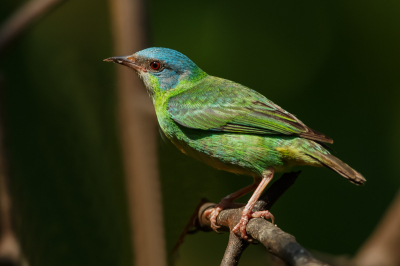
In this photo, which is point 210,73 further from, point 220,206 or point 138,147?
point 220,206

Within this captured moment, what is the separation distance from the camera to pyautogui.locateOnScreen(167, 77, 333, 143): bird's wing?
3125 mm

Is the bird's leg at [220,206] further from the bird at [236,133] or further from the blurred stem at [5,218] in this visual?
the blurred stem at [5,218]

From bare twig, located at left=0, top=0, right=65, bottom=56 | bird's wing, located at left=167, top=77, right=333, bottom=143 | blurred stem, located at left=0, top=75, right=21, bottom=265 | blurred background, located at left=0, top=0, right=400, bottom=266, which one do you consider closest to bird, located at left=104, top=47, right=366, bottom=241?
bird's wing, located at left=167, top=77, right=333, bottom=143

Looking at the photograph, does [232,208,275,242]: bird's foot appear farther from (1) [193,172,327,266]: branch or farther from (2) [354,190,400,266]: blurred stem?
(2) [354,190,400,266]: blurred stem

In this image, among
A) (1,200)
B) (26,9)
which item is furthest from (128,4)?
(1,200)

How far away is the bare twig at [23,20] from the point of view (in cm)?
340

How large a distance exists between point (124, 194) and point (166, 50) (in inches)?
59.0

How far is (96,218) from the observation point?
3.89 meters

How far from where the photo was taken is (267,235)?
1.94 m

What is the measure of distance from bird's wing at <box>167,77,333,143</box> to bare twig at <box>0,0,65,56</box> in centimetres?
143

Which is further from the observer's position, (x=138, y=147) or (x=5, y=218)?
(x=138, y=147)

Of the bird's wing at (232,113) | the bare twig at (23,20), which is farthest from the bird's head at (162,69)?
the bare twig at (23,20)

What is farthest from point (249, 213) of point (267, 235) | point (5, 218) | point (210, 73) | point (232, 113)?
point (210, 73)

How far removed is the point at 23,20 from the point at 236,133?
219 centimetres
